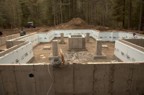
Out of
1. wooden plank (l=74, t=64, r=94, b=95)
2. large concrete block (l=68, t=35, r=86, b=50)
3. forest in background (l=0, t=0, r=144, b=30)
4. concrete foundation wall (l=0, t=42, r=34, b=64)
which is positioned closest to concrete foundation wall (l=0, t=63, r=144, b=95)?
wooden plank (l=74, t=64, r=94, b=95)

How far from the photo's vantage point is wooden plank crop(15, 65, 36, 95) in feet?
20.9

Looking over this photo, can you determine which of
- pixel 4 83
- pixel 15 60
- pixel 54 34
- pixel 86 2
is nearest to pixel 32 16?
pixel 86 2

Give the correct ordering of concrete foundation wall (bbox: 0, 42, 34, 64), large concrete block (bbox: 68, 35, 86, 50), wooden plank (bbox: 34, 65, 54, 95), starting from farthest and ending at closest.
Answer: large concrete block (bbox: 68, 35, 86, 50) < concrete foundation wall (bbox: 0, 42, 34, 64) < wooden plank (bbox: 34, 65, 54, 95)

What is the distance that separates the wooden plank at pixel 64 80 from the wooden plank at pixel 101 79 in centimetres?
111

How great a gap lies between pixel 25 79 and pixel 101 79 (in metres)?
3.37

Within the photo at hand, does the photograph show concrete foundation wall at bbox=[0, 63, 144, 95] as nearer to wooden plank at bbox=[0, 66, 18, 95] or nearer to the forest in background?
wooden plank at bbox=[0, 66, 18, 95]

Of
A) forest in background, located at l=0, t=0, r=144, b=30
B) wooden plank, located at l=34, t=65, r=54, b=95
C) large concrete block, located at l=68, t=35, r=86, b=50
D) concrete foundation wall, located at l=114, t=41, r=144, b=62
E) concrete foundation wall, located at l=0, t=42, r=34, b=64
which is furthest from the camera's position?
forest in background, located at l=0, t=0, r=144, b=30

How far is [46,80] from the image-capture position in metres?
6.45

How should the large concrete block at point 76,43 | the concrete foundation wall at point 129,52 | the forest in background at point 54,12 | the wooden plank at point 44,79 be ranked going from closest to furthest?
1. the wooden plank at point 44,79
2. the concrete foundation wall at point 129,52
3. the large concrete block at point 76,43
4. the forest in background at point 54,12

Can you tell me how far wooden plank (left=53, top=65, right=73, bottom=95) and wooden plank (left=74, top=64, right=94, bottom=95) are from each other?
0.22m

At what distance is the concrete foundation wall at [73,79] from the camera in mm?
6371

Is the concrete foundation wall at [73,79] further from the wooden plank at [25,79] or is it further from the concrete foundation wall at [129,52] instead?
the concrete foundation wall at [129,52]

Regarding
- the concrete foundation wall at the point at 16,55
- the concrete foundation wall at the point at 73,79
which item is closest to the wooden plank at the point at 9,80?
the concrete foundation wall at the point at 73,79

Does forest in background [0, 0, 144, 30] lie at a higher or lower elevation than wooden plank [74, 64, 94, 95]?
higher
